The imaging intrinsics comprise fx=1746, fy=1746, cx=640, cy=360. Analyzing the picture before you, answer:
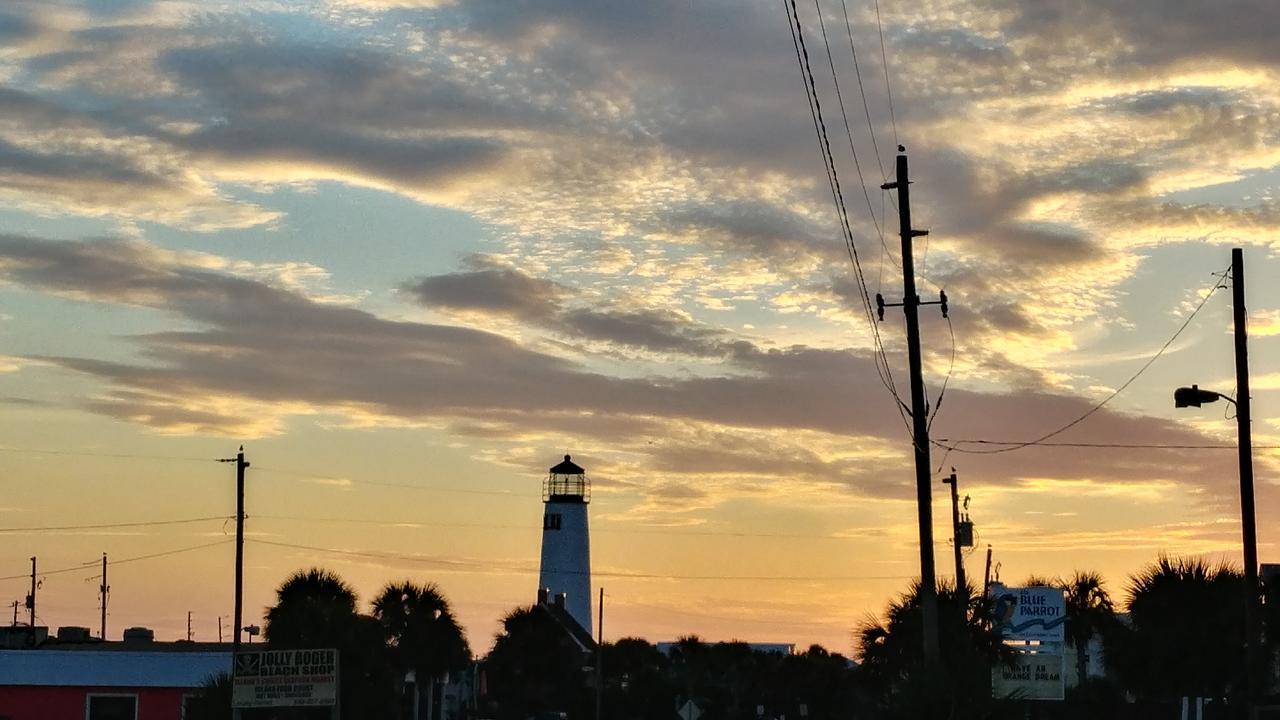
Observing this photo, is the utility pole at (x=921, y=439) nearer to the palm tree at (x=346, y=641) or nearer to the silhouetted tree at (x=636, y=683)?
the palm tree at (x=346, y=641)

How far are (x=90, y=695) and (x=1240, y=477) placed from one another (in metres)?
47.8

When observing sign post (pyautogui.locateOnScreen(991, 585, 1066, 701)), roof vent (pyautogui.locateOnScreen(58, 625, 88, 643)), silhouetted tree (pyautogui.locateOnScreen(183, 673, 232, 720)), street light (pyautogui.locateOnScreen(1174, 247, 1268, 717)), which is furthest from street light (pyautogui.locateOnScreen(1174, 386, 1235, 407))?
roof vent (pyautogui.locateOnScreen(58, 625, 88, 643))

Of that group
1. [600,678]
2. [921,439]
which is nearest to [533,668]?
[600,678]

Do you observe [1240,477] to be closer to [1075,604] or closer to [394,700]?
[394,700]

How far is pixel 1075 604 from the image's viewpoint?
107250mm

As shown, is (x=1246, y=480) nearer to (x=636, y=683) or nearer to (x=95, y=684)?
(x=95, y=684)

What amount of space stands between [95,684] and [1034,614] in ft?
120

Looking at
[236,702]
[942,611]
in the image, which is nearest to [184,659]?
[236,702]

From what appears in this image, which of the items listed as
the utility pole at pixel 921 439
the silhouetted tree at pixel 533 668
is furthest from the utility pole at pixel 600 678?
the utility pole at pixel 921 439

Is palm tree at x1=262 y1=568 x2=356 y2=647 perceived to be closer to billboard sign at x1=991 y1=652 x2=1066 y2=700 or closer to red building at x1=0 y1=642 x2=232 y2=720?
red building at x1=0 y1=642 x2=232 y2=720

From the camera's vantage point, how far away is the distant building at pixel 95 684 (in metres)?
68.9

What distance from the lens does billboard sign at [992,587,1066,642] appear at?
64188 mm

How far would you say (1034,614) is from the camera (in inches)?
2601

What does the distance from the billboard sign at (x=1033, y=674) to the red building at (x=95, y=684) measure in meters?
30.1
